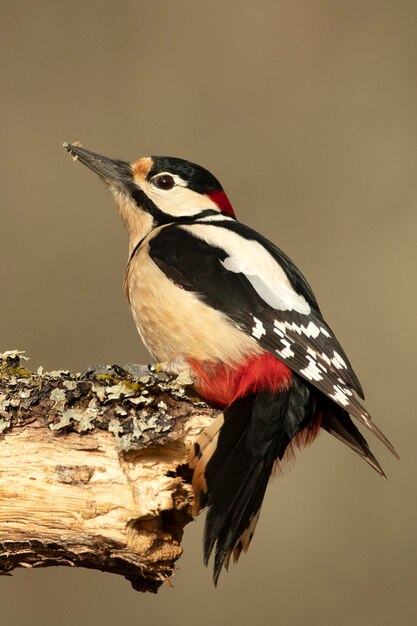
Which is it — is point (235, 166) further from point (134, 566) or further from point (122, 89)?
point (134, 566)

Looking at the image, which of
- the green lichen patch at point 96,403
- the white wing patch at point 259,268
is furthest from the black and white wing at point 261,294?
the green lichen patch at point 96,403

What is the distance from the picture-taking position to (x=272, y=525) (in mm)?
4895

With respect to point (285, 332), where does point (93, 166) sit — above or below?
above

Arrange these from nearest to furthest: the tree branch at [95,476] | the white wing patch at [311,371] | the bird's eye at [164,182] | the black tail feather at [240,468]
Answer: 1. the tree branch at [95,476]
2. the black tail feather at [240,468]
3. the white wing patch at [311,371]
4. the bird's eye at [164,182]

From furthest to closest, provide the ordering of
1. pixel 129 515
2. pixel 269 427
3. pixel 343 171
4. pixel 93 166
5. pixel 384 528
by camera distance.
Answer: pixel 343 171, pixel 384 528, pixel 93 166, pixel 269 427, pixel 129 515

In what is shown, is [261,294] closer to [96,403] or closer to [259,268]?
[259,268]

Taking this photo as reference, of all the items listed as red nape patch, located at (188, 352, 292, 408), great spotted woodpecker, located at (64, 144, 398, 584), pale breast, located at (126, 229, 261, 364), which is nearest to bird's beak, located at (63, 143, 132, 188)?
great spotted woodpecker, located at (64, 144, 398, 584)

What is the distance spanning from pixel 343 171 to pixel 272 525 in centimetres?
202

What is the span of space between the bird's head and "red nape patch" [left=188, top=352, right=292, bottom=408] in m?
0.71

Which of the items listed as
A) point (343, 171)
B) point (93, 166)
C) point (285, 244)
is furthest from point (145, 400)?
point (343, 171)

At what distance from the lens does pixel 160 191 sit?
347cm

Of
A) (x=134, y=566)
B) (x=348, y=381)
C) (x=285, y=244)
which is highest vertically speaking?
(x=285, y=244)

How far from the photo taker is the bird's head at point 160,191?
3459 millimetres

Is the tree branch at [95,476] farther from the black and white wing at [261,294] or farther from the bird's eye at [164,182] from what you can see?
the bird's eye at [164,182]
